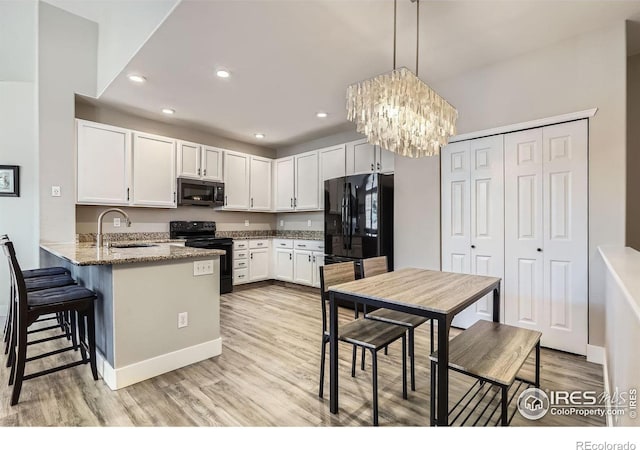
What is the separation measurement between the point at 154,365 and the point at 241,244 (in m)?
2.95

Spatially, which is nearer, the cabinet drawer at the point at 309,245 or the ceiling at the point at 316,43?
the ceiling at the point at 316,43

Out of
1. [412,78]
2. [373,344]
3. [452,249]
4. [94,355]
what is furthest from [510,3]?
[94,355]

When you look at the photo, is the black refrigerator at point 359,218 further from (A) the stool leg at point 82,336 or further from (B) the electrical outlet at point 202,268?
(A) the stool leg at point 82,336

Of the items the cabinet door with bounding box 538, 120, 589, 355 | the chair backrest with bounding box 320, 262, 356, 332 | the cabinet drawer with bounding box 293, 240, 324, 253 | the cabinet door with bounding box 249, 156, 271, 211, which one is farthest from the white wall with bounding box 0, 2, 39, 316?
the cabinet door with bounding box 538, 120, 589, 355

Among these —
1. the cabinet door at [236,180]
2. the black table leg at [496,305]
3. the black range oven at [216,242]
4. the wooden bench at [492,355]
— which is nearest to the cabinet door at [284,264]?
the black range oven at [216,242]

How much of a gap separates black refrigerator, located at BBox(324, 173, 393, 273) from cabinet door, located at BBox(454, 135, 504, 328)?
1.04 metres

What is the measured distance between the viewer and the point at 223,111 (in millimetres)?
4195

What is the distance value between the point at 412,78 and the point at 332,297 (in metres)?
1.45

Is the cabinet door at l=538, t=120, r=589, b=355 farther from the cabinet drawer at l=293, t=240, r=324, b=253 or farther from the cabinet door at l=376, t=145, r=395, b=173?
the cabinet drawer at l=293, t=240, r=324, b=253

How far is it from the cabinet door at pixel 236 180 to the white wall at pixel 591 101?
12.0 ft

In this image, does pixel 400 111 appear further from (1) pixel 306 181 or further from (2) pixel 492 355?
(1) pixel 306 181

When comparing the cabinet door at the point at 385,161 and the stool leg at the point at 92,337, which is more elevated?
the cabinet door at the point at 385,161

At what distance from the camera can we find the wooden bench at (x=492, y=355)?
1.47 m

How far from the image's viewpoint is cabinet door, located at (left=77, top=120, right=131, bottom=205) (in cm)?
375
